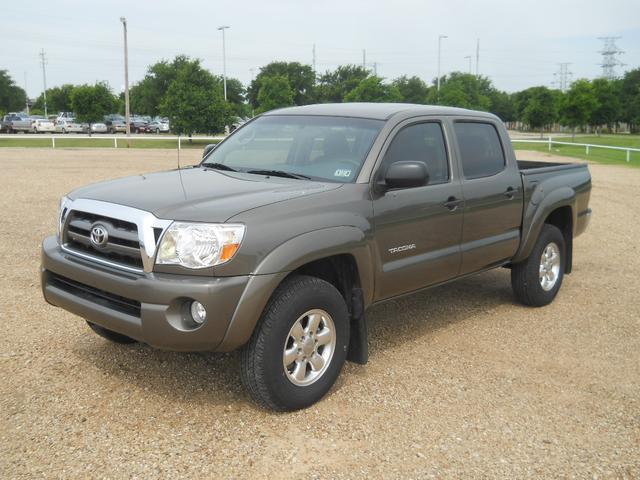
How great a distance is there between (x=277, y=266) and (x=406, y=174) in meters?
1.14

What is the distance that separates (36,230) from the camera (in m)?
9.73

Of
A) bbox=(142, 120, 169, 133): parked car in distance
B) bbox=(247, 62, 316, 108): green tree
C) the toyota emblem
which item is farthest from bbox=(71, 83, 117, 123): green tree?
bbox=(247, 62, 316, 108): green tree

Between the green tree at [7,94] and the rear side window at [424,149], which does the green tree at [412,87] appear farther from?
the rear side window at [424,149]

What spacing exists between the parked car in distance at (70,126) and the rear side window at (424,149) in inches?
2088

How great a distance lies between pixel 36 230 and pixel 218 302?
719 centimetres

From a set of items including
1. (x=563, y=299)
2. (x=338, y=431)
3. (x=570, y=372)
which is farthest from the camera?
(x=563, y=299)

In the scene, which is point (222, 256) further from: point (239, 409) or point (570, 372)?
point (570, 372)

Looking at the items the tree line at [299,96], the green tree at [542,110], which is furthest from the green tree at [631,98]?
the green tree at [542,110]

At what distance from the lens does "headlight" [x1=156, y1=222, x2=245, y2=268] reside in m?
3.59

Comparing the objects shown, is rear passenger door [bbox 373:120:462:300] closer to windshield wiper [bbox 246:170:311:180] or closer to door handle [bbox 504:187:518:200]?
windshield wiper [bbox 246:170:311:180]

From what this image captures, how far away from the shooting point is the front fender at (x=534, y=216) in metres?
6.00

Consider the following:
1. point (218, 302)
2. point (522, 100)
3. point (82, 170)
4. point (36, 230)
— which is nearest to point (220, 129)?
point (82, 170)

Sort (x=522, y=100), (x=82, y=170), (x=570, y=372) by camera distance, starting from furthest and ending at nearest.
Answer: (x=522, y=100) → (x=82, y=170) → (x=570, y=372)

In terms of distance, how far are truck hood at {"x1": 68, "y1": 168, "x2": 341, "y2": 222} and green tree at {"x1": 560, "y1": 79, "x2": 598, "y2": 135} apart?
5264 centimetres
